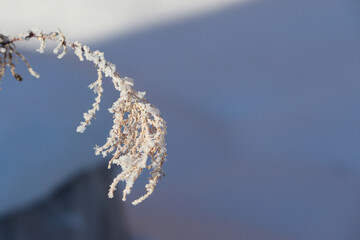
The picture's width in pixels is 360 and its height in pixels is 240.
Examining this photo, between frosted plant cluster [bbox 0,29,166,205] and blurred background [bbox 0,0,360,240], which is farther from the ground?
blurred background [bbox 0,0,360,240]

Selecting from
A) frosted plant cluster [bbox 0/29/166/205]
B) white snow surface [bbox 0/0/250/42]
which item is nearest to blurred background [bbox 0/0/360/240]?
white snow surface [bbox 0/0/250/42]

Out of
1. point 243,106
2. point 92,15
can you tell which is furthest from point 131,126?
point 243,106

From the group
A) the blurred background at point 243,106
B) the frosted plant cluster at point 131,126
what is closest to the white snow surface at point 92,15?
the blurred background at point 243,106

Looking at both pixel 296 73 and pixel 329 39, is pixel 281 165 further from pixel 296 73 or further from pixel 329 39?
pixel 329 39

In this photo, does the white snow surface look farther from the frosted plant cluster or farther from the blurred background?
the frosted plant cluster

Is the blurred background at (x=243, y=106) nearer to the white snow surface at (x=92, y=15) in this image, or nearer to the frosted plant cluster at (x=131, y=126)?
the white snow surface at (x=92, y=15)

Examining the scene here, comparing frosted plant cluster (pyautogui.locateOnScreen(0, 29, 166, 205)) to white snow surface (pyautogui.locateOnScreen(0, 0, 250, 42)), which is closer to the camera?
frosted plant cluster (pyautogui.locateOnScreen(0, 29, 166, 205))

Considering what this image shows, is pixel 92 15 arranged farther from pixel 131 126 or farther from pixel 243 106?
pixel 131 126

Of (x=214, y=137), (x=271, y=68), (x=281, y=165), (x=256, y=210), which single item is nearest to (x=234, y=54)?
(x=271, y=68)
